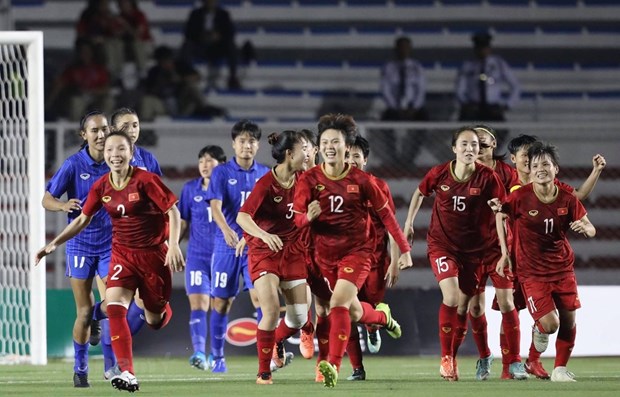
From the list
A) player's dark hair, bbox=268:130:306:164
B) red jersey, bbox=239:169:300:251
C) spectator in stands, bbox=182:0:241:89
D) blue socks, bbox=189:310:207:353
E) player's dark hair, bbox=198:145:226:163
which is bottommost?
blue socks, bbox=189:310:207:353

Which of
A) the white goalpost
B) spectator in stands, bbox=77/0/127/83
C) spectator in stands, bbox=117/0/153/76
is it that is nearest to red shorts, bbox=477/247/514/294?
the white goalpost

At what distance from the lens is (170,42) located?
21422mm

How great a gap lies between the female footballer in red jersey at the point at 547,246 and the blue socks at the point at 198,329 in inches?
151

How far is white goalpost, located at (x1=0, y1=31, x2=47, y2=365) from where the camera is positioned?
13.0 metres

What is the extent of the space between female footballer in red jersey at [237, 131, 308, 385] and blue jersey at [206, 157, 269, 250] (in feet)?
6.89

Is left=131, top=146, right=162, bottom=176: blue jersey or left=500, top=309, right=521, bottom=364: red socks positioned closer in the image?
left=131, top=146, right=162, bottom=176: blue jersey

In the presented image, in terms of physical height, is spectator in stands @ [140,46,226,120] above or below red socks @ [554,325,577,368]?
above

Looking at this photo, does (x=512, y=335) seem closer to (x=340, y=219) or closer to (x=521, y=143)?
(x=521, y=143)

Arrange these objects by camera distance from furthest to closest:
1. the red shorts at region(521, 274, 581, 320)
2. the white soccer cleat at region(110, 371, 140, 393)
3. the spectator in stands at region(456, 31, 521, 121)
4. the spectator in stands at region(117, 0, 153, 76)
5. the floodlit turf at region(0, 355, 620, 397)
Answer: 1. the spectator in stands at region(117, 0, 153, 76)
2. the spectator in stands at region(456, 31, 521, 121)
3. the red shorts at region(521, 274, 581, 320)
4. the floodlit turf at region(0, 355, 620, 397)
5. the white soccer cleat at region(110, 371, 140, 393)

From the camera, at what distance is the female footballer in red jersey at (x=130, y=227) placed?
9609 mm

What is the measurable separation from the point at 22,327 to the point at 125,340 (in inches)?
186

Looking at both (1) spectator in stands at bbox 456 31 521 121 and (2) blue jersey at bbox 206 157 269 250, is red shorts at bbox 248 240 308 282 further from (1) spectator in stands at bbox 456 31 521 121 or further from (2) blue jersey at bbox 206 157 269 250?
(1) spectator in stands at bbox 456 31 521 121

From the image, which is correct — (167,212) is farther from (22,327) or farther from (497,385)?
(22,327)

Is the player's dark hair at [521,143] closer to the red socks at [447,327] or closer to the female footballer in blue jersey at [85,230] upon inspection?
the red socks at [447,327]
